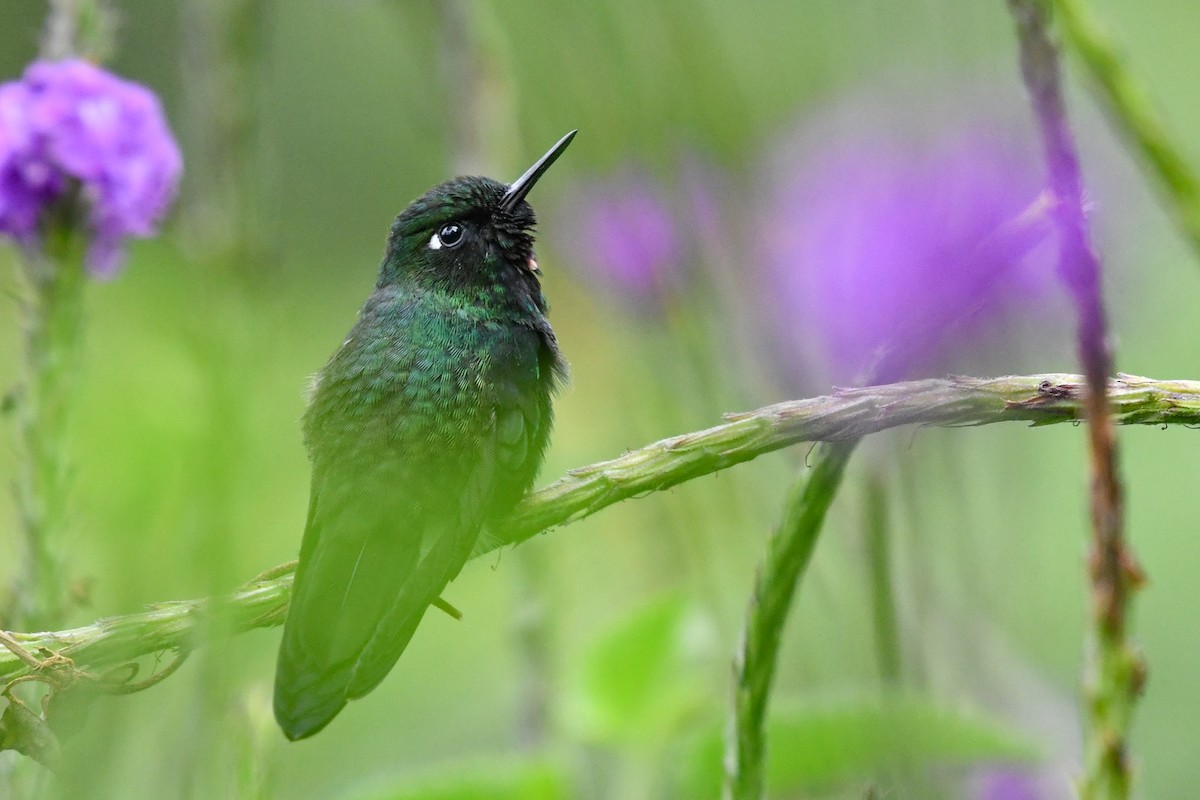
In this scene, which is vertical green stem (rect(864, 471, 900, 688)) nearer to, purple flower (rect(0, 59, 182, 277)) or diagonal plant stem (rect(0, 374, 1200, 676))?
diagonal plant stem (rect(0, 374, 1200, 676))

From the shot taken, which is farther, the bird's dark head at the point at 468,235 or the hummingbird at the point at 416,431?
the bird's dark head at the point at 468,235

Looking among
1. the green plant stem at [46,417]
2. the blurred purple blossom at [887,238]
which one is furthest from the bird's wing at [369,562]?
the blurred purple blossom at [887,238]

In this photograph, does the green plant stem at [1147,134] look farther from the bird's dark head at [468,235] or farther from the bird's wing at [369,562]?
the bird's dark head at [468,235]

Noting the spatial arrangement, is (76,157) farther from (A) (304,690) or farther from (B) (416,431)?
(A) (304,690)

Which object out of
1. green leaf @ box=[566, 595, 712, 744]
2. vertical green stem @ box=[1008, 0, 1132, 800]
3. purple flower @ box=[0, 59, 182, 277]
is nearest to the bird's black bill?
purple flower @ box=[0, 59, 182, 277]

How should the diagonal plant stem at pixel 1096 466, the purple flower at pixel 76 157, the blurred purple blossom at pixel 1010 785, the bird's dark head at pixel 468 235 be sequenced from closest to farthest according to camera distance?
1. the diagonal plant stem at pixel 1096 466
2. the purple flower at pixel 76 157
3. the bird's dark head at pixel 468 235
4. the blurred purple blossom at pixel 1010 785

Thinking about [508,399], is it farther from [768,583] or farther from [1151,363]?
[1151,363]

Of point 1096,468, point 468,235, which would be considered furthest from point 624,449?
point 1096,468
